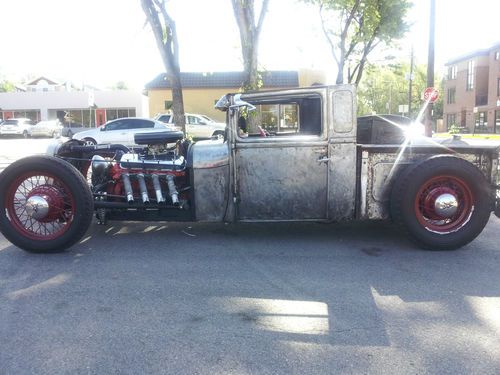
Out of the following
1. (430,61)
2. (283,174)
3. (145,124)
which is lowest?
(283,174)

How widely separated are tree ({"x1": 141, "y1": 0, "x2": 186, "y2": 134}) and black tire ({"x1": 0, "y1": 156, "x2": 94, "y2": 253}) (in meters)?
8.56

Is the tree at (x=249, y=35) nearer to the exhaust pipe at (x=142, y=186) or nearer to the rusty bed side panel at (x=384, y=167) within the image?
the exhaust pipe at (x=142, y=186)

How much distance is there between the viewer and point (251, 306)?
3666 millimetres

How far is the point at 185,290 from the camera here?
13.1ft

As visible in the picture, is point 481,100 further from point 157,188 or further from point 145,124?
point 157,188

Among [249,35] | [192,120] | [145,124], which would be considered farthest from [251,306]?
[192,120]

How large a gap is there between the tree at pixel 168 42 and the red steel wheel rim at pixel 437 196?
935cm

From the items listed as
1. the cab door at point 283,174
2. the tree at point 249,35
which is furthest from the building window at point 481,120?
the cab door at point 283,174

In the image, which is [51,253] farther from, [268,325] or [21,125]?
[21,125]

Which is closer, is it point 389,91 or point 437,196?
point 437,196

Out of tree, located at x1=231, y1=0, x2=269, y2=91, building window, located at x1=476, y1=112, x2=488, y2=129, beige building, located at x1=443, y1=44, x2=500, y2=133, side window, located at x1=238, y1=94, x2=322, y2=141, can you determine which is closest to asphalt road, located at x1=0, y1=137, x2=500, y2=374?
side window, located at x1=238, y1=94, x2=322, y2=141

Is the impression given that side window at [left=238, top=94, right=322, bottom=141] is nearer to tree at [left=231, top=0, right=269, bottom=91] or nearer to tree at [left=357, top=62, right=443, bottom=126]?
tree at [left=231, top=0, right=269, bottom=91]

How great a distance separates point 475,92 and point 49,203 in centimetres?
5571

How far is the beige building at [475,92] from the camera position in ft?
159
